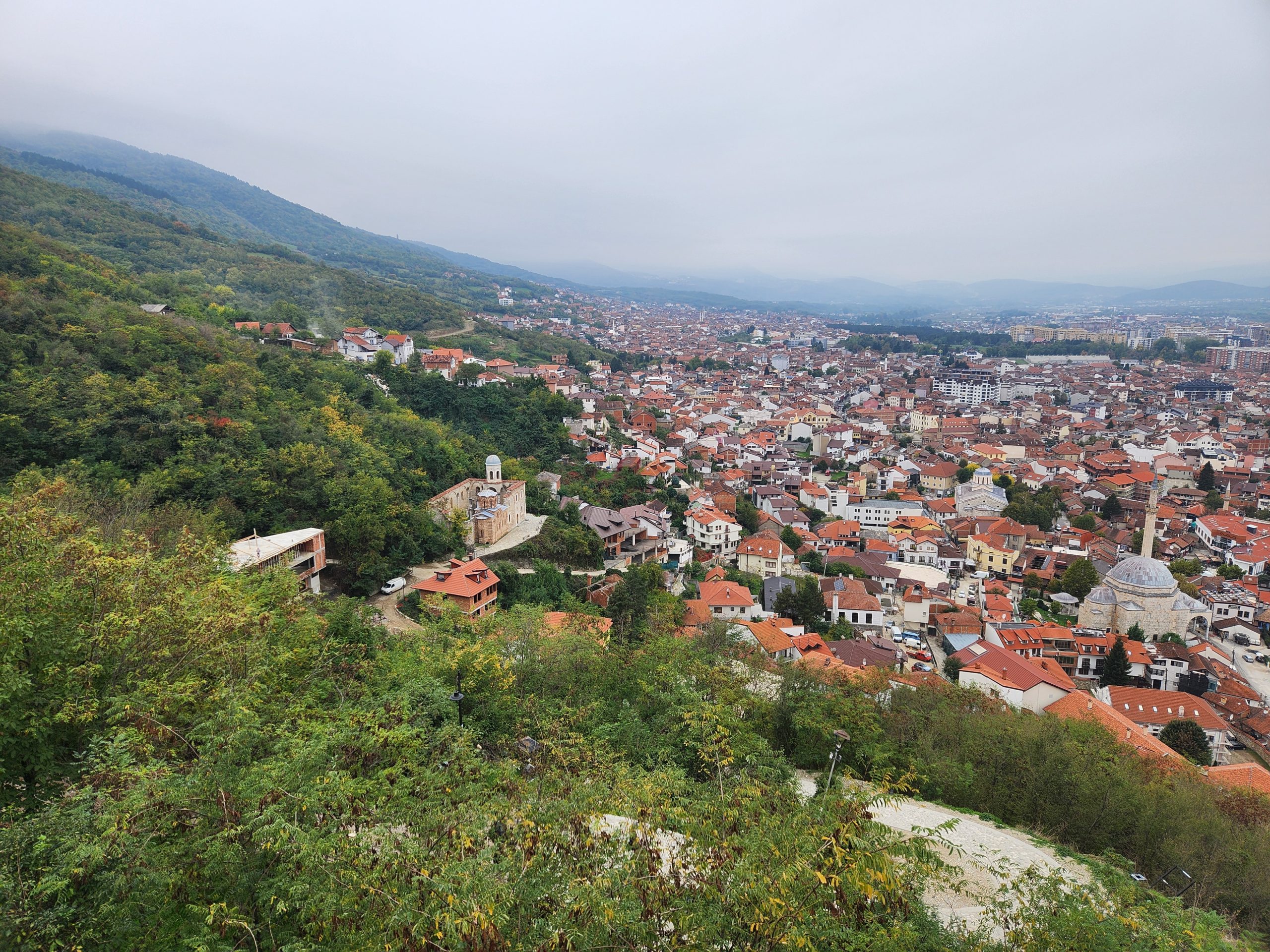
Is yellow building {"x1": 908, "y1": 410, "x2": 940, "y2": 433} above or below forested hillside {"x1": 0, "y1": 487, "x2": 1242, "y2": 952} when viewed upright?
below

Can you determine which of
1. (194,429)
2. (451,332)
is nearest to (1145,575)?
(194,429)

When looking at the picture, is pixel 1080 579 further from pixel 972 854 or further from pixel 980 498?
pixel 972 854

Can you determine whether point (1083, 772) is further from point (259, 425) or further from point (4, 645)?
point (259, 425)

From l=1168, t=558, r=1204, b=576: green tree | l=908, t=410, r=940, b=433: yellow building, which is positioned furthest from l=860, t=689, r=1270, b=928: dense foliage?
l=908, t=410, r=940, b=433: yellow building

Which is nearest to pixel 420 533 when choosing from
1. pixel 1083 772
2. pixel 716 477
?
pixel 1083 772

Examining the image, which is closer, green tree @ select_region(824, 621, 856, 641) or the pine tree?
the pine tree

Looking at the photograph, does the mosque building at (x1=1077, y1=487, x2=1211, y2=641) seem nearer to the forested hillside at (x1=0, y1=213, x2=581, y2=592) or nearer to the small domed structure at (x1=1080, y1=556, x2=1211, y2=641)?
the small domed structure at (x1=1080, y1=556, x2=1211, y2=641)

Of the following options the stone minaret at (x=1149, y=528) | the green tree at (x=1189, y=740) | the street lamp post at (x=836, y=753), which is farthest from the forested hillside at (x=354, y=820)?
the stone minaret at (x=1149, y=528)

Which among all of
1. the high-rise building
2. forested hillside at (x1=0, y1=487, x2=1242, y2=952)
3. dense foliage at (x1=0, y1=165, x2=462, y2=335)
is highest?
dense foliage at (x1=0, y1=165, x2=462, y2=335)
